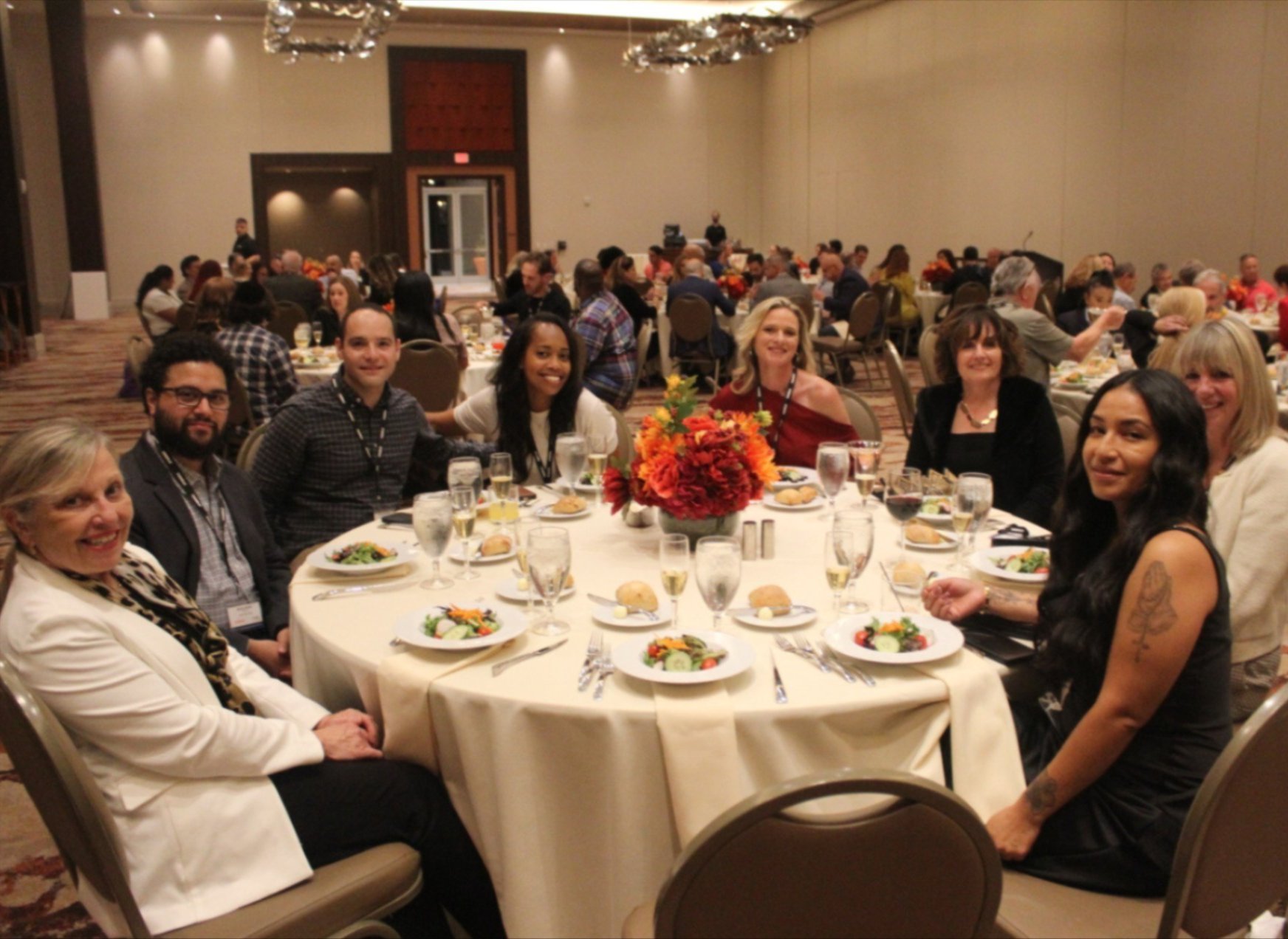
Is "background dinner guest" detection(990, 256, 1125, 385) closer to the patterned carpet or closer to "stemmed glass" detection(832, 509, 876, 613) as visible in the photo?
the patterned carpet

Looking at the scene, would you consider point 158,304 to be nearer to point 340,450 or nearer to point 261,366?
point 261,366

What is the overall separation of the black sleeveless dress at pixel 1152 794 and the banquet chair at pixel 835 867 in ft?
1.77

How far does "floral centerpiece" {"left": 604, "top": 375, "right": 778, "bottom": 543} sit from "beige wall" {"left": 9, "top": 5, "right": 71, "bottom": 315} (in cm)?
1880

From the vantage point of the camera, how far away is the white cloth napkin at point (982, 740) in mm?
1943

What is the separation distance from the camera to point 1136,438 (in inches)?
76.7

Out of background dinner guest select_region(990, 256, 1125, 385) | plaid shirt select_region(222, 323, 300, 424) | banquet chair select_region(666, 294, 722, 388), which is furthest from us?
banquet chair select_region(666, 294, 722, 388)

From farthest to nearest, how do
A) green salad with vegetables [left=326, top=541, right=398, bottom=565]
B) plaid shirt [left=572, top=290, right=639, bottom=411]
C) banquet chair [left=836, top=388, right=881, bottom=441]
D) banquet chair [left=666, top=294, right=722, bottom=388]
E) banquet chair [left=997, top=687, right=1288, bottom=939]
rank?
banquet chair [left=666, top=294, right=722, bottom=388]
plaid shirt [left=572, top=290, right=639, bottom=411]
banquet chair [left=836, top=388, right=881, bottom=441]
green salad with vegetables [left=326, top=541, right=398, bottom=565]
banquet chair [left=997, top=687, right=1288, bottom=939]

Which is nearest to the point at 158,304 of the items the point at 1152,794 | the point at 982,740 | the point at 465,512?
the point at 465,512

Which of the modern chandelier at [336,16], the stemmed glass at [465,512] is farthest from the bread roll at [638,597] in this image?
the modern chandelier at [336,16]

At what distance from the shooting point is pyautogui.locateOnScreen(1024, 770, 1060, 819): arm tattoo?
1875 millimetres

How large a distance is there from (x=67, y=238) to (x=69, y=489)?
758 inches

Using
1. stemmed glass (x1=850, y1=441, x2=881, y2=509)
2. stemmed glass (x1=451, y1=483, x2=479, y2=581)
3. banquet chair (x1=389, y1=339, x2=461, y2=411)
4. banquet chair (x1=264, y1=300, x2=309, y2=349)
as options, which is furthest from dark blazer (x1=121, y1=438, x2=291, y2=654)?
banquet chair (x1=264, y1=300, x2=309, y2=349)

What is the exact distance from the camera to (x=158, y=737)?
71.2 inches

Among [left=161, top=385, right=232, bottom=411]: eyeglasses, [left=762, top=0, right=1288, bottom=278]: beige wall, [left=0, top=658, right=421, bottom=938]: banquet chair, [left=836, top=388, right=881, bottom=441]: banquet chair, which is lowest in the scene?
[left=0, top=658, right=421, bottom=938]: banquet chair
